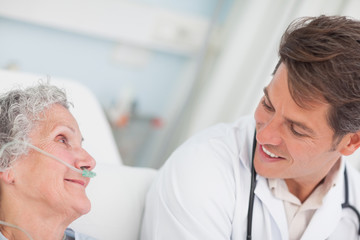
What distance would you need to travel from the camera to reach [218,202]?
59.1 inches

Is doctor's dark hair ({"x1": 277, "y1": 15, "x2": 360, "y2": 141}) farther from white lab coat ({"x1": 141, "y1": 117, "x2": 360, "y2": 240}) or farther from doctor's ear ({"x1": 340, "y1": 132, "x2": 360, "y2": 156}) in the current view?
white lab coat ({"x1": 141, "y1": 117, "x2": 360, "y2": 240})

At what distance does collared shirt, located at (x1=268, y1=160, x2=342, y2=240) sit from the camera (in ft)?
5.29

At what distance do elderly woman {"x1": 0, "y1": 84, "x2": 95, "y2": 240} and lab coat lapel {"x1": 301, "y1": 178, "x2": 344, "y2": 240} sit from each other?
32.8 inches

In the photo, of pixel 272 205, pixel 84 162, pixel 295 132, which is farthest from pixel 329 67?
pixel 84 162

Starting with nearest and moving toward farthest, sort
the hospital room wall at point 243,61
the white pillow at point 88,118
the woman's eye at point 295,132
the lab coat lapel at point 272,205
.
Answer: the woman's eye at point 295,132
the lab coat lapel at point 272,205
the white pillow at point 88,118
the hospital room wall at point 243,61

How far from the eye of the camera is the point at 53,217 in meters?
1.26

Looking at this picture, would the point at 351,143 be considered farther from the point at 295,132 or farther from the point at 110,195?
the point at 110,195

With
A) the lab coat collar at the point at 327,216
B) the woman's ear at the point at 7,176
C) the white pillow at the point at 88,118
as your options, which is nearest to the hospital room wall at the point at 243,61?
the lab coat collar at the point at 327,216

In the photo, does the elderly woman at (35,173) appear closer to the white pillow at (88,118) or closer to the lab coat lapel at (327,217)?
the white pillow at (88,118)

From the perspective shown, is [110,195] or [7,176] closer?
[7,176]

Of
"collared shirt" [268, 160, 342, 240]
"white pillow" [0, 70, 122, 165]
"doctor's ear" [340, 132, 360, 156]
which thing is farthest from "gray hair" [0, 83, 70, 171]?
"doctor's ear" [340, 132, 360, 156]

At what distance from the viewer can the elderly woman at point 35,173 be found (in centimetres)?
122

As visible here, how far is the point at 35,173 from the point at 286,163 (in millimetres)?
832

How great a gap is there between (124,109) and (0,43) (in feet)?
2.82
